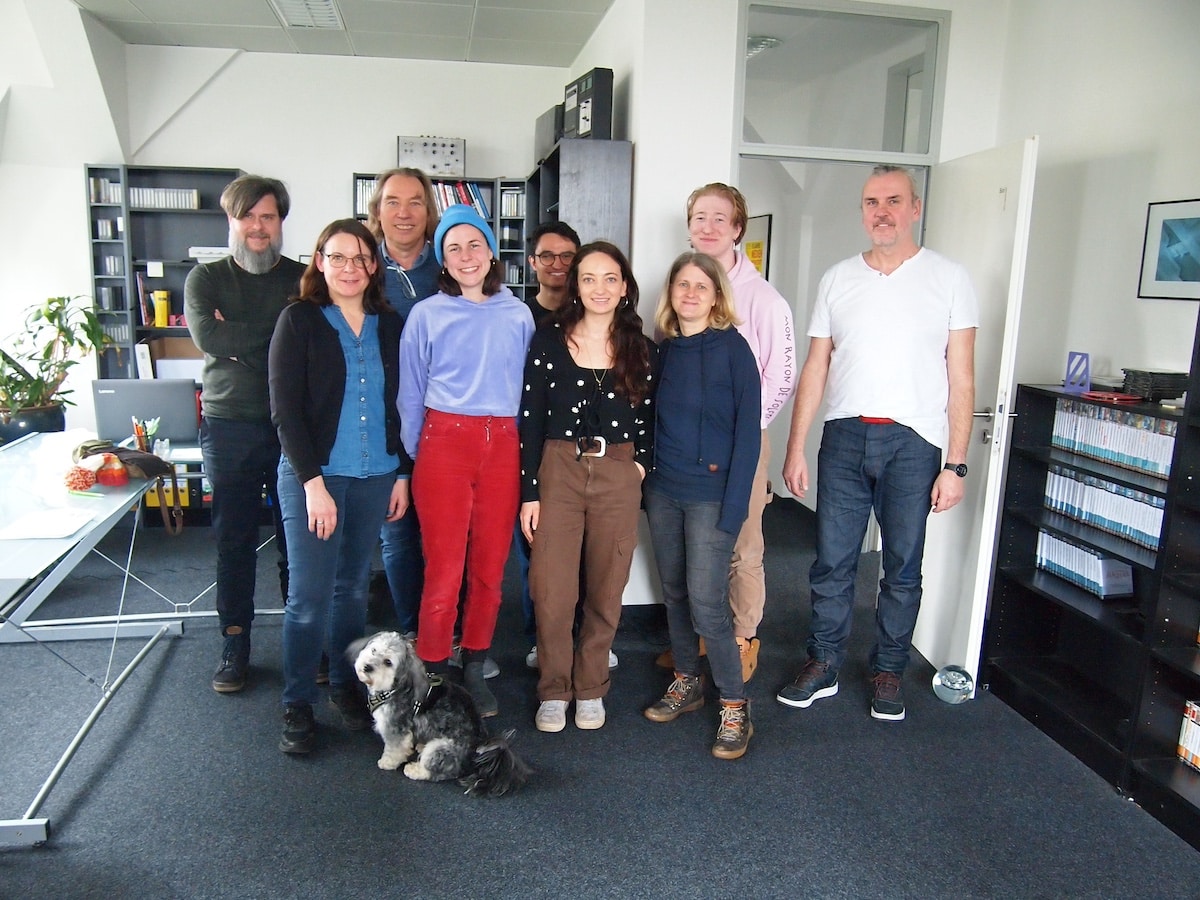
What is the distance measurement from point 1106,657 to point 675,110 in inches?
102

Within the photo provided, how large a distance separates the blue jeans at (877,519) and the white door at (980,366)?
0.26 m

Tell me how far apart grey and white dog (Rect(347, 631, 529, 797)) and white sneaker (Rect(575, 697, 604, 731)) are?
0.36 meters

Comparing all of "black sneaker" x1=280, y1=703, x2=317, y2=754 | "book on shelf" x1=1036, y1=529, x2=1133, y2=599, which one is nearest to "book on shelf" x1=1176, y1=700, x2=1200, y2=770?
"book on shelf" x1=1036, y1=529, x2=1133, y2=599

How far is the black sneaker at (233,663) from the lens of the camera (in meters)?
2.91

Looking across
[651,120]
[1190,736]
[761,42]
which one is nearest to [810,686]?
[1190,736]

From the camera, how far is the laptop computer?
429 cm

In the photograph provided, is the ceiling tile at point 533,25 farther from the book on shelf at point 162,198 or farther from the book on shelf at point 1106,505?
the book on shelf at point 1106,505

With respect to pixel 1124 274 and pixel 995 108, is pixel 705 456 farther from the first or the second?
pixel 995 108

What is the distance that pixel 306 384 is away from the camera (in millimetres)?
2352

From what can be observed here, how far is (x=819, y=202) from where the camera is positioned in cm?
520

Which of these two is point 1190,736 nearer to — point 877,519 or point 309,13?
point 877,519

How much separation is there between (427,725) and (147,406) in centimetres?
282

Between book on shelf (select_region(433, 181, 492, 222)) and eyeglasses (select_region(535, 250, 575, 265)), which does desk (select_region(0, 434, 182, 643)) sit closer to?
eyeglasses (select_region(535, 250, 575, 265))

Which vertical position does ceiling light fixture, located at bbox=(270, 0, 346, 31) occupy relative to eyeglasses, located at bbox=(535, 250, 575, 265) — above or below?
above
